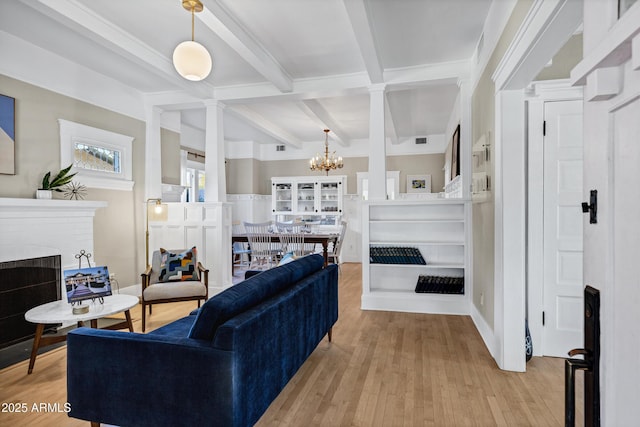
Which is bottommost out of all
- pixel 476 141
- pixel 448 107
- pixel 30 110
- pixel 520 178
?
pixel 520 178

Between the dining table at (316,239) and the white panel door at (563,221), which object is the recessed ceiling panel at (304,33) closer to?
the white panel door at (563,221)

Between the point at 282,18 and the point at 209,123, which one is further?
the point at 209,123

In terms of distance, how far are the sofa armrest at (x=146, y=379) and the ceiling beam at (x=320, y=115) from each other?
4234 mm

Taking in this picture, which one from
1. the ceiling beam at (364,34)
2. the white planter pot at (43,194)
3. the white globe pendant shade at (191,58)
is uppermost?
the ceiling beam at (364,34)

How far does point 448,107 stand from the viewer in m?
5.99

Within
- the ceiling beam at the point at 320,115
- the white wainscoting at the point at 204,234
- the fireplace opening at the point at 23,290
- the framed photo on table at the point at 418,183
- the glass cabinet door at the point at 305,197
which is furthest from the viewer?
the glass cabinet door at the point at 305,197

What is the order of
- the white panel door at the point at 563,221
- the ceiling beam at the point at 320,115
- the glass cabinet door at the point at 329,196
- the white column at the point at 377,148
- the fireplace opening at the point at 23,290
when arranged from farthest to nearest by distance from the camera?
the glass cabinet door at the point at 329,196 → the ceiling beam at the point at 320,115 → the white column at the point at 377,148 → the fireplace opening at the point at 23,290 → the white panel door at the point at 563,221

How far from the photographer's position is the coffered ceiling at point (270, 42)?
9.87ft

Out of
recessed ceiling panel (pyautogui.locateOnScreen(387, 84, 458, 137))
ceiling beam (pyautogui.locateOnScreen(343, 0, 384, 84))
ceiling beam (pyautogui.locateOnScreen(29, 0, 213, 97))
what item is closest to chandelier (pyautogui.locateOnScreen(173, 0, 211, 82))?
ceiling beam (pyautogui.locateOnScreen(29, 0, 213, 97))

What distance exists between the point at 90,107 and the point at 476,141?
444 cm

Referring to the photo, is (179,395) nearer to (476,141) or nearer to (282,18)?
(282,18)

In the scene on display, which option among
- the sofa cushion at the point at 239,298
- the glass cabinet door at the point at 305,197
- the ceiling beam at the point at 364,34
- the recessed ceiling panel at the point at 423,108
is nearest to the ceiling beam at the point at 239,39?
the ceiling beam at the point at 364,34

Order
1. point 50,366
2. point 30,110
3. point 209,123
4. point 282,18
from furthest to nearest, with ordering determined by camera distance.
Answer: point 209,123, point 30,110, point 282,18, point 50,366

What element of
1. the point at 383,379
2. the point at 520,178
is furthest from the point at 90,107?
the point at 520,178
